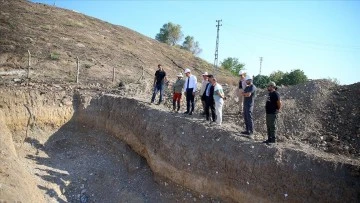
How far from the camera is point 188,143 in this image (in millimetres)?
8875

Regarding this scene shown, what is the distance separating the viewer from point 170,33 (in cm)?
4900

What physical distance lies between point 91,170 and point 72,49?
13180 mm

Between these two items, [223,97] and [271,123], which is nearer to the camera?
[271,123]

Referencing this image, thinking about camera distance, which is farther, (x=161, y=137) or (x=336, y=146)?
(x=161, y=137)

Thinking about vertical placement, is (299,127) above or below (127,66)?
below

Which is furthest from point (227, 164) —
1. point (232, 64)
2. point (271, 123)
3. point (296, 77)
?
point (232, 64)

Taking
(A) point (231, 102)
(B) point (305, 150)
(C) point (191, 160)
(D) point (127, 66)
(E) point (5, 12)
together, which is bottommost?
(C) point (191, 160)

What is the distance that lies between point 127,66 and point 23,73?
27.9 ft

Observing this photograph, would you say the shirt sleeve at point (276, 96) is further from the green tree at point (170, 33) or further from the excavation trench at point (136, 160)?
the green tree at point (170, 33)

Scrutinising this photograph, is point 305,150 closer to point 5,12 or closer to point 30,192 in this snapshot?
point 30,192

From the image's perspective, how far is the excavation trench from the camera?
22.2 feet

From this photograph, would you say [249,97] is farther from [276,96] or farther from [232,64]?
[232,64]

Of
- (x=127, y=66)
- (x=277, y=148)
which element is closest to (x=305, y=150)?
(x=277, y=148)

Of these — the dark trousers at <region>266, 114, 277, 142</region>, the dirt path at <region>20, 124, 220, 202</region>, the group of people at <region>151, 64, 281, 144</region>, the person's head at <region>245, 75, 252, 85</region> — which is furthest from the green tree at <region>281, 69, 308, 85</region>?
the dark trousers at <region>266, 114, 277, 142</region>
